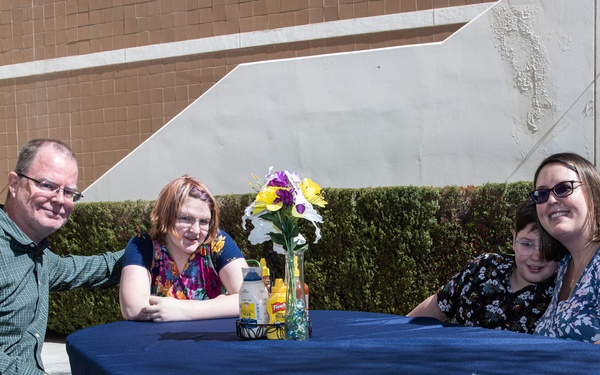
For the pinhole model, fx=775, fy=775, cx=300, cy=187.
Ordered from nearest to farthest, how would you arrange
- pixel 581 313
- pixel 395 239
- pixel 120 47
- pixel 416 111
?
pixel 581 313
pixel 395 239
pixel 416 111
pixel 120 47

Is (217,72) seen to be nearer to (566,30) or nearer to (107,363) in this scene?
(566,30)

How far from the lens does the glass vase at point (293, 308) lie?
274cm

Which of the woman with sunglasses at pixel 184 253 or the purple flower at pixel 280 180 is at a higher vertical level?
the purple flower at pixel 280 180

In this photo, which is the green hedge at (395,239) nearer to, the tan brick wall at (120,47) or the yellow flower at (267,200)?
the tan brick wall at (120,47)

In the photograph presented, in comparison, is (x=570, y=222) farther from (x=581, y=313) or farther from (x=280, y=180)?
(x=280, y=180)

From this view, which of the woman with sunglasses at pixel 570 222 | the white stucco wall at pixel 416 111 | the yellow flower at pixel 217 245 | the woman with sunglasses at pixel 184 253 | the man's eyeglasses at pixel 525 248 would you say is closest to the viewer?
the woman with sunglasses at pixel 570 222

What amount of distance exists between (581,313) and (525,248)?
51 centimetres

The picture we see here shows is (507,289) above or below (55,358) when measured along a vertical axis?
above

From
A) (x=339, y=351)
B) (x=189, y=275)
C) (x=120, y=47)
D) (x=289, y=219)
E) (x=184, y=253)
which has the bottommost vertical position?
(x=339, y=351)

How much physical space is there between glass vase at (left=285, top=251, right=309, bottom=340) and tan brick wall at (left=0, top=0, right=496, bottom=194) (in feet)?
18.0

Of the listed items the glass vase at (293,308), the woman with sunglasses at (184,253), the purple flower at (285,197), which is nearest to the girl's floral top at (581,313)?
the glass vase at (293,308)

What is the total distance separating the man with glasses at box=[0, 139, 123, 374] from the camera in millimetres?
3131

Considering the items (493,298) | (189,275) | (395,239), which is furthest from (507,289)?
(395,239)

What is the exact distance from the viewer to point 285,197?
2.71 m
